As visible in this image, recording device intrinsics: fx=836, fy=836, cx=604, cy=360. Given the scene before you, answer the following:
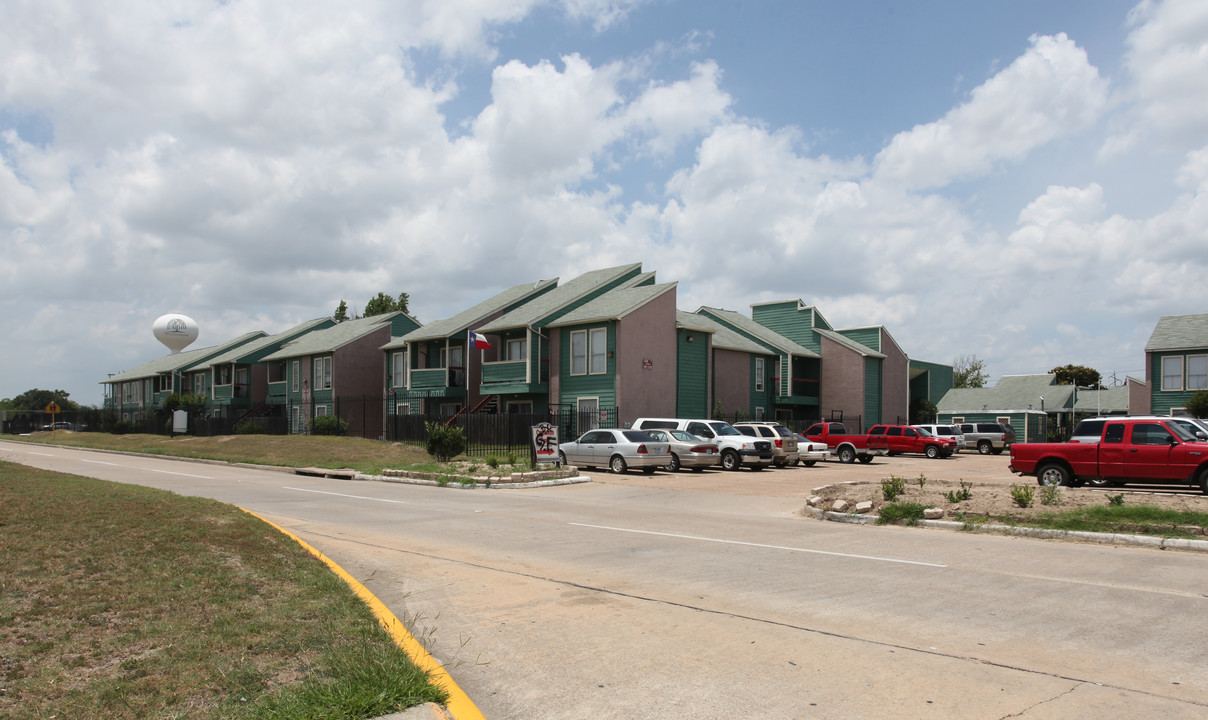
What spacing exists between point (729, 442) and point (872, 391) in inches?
887

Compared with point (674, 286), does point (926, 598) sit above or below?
below

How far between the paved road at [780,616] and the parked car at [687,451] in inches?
501

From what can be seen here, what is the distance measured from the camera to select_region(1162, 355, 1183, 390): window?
42719 millimetres

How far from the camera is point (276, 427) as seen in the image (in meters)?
51.2

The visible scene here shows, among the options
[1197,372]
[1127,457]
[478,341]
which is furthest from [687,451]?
[1197,372]

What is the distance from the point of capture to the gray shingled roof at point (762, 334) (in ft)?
156

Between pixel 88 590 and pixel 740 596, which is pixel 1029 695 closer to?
pixel 740 596

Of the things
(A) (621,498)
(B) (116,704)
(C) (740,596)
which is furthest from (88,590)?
(A) (621,498)

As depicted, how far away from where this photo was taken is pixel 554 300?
41.8m

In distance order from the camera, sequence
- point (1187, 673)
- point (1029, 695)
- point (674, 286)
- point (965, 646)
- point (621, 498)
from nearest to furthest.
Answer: point (1029, 695) < point (1187, 673) < point (965, 646) < point (621, 498) < point (674, 286)

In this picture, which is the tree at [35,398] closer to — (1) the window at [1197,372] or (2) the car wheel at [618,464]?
(2) the car wheel at [618,464]

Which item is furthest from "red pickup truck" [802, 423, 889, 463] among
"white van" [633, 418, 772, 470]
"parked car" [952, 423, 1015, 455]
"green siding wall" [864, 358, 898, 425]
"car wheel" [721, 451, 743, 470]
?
"green siding wall" [864, 358, 898, 425]

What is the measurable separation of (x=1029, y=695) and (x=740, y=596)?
3.28m

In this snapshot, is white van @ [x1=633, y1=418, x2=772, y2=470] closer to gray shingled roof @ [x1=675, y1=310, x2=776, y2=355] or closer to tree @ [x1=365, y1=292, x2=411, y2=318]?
gray shingled roof @ [x1=675, y1=310, x2=776, y2=355]
